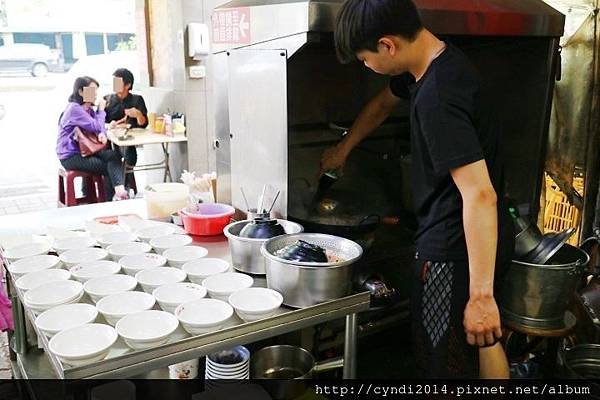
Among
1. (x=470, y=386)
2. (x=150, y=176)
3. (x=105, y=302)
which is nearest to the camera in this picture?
(x=105, y=302)

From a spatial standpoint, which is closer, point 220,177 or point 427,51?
point 427,51

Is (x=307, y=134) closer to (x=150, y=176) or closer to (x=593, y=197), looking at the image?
(x=593, y=197)

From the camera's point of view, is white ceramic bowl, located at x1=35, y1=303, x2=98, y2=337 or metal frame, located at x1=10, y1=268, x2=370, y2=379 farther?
white ceramic bowl, located at x1=35, y1=303, x2=98, y2=337

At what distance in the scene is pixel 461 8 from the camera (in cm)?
198

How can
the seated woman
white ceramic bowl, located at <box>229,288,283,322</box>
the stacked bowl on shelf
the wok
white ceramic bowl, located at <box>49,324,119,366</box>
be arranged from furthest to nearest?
the seated woman → the wok → white ceramic bowl, located at <box>229,288,283,322</box> → the stacked bowl on shelf → white ceramic bowl, located at <box>49,324,119,366</box>

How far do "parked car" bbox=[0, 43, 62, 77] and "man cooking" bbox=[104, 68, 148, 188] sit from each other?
18.8 feet

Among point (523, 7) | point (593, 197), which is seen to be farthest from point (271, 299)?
point (593, 197)

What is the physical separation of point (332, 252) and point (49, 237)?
1042 mm

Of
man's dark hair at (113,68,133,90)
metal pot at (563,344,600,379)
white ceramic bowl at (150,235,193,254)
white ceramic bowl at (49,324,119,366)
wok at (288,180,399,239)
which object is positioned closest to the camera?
white ceramic bowl at (49,324,119,366)

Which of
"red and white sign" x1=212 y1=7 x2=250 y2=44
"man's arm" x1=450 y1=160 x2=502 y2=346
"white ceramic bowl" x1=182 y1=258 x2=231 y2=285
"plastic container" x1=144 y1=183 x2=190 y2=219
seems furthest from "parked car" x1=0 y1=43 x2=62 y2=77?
"man's arm" x1=450 y1=160 x2=502 y2=346

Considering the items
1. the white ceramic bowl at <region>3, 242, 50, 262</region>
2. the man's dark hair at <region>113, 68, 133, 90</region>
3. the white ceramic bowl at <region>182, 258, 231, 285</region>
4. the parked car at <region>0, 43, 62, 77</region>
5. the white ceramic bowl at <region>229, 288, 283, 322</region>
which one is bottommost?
the white ceramic bowl at <region>229, 288, 283, 322</region>

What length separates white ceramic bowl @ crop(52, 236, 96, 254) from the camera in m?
1.78

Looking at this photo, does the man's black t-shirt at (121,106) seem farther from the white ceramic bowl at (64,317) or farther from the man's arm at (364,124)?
the white ceramic bowl at (64,317)

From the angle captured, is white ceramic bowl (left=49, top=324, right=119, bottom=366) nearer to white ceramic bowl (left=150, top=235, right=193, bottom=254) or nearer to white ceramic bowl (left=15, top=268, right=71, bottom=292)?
white ceramic bowl (left=15, top=268, right=71, bottom=292)
